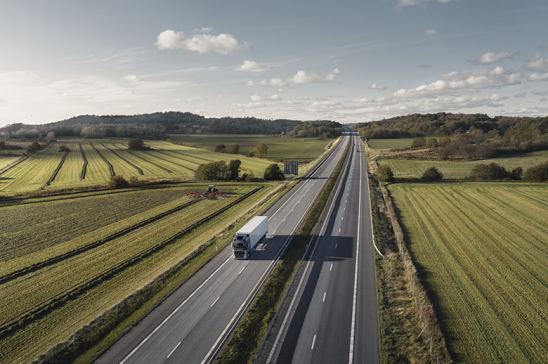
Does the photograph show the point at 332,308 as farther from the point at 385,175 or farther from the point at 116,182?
the point at 116,182

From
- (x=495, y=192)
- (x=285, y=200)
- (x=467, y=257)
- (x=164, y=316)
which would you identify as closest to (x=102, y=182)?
(x=285, y=200)

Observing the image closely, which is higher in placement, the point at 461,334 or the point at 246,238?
the point at 246,238

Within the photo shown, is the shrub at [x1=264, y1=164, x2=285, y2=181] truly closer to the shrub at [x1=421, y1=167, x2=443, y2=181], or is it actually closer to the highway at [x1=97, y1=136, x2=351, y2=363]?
the shrub at [x1=421, y1=167, x2=443, y2=181]

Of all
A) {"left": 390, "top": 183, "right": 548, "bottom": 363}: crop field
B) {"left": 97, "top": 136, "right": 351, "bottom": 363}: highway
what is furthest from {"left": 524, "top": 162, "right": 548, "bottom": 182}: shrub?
{"left": 97, "top": 136, "right": 351, "bottom": 363}: highway

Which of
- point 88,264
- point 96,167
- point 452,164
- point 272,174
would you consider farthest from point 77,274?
point 452,164

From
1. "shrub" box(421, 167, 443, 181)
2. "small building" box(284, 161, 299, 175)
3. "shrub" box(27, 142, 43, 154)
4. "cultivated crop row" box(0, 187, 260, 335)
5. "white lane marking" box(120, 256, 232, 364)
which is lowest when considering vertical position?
"white lane marking" box(120, 256, 232, 364)

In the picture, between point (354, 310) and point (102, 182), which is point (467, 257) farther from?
point (102, 182)
